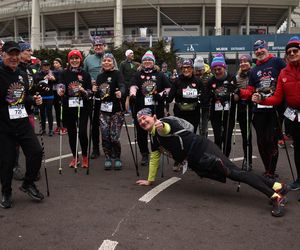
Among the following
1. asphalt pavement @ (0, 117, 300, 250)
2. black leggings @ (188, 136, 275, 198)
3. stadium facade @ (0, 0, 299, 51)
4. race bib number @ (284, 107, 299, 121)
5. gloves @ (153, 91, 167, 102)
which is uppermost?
stadium facade @ (0, 0, 299, 51)

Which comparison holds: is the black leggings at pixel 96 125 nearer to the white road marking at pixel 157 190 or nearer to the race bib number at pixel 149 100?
the race bib number at pixel 149 100

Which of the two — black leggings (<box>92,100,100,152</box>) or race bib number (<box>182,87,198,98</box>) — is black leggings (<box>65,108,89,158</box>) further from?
race bib number (<box>182,87,198,98</box>)

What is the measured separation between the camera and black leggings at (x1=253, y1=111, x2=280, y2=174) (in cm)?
576

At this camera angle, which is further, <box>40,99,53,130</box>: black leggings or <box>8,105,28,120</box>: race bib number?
<box>40,99,53,130</box>: black leggings

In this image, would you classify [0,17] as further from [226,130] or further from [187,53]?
[226,130]

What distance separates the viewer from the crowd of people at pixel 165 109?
4727 millimetres

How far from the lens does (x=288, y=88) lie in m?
5.16

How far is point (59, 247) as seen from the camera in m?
3.56

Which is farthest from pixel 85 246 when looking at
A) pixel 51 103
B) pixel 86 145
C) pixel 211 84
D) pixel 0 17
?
pixel 0 17

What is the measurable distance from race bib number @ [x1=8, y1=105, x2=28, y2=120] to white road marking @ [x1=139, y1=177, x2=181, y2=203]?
1.99 meters

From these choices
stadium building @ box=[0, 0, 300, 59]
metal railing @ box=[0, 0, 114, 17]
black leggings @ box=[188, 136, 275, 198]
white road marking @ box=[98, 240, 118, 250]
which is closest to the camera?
white road marking @ box=[98, 240, 118, 250]

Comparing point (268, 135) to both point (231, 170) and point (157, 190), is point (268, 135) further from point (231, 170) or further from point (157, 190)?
point (157, 190)

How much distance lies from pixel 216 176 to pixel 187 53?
2744 centimetres

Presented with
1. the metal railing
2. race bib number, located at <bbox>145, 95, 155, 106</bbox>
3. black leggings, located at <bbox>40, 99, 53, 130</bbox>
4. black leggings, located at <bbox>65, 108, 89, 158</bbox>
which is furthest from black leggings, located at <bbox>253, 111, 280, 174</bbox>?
the metal railing
